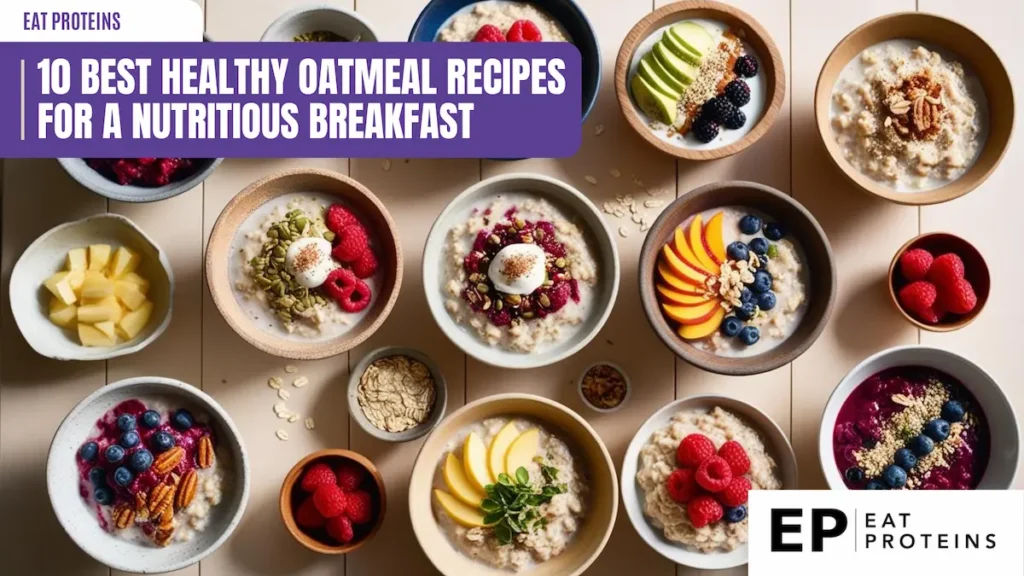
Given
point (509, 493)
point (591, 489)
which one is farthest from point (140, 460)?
point (591, 489)

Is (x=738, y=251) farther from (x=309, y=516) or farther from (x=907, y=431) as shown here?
(x=309, y=516)

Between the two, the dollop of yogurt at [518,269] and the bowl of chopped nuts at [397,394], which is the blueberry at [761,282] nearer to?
the dollop of yogurt at [518,269]

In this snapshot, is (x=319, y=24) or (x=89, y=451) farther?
(x=319, y=24)

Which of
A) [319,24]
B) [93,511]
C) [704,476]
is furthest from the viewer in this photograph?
[319,24]

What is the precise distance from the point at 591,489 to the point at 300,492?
78 cm

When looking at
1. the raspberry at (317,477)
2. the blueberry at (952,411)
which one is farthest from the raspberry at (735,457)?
the raspberry at (317,477)

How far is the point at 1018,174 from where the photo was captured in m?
2.40

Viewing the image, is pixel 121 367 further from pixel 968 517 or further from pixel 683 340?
pixel 968 517

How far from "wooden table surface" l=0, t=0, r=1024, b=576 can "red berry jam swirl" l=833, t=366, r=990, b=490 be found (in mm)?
130

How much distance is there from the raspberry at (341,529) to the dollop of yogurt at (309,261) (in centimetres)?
61

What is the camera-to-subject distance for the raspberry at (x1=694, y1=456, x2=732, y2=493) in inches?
80.8

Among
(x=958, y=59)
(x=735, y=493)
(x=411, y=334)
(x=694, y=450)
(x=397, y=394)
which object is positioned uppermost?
(x=958, y=59)

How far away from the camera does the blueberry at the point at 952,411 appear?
2211 mm

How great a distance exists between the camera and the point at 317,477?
2143mm
